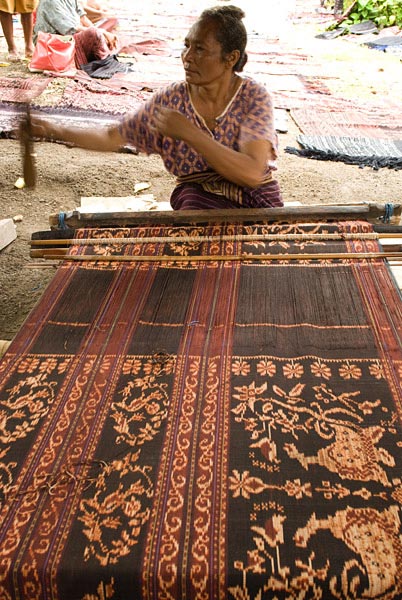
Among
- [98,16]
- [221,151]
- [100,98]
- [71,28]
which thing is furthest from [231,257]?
[98,16]

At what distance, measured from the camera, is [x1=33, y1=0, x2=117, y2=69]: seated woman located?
7.20 m

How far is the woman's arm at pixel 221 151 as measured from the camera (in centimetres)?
214

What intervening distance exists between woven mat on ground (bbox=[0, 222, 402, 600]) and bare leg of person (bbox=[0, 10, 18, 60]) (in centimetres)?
650

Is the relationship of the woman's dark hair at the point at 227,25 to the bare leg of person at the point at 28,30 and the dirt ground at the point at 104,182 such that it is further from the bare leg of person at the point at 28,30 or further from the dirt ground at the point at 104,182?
the bare leg of person at the point at 28,30

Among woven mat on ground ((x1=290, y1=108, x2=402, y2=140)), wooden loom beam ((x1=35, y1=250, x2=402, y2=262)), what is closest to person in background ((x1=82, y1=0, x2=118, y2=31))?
woven mat on ground ((x1=290, y1=108, x2=402, y2=140))

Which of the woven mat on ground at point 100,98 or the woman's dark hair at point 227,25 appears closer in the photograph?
the woman's dark hair at point 227,25

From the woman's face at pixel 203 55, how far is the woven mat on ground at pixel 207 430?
28.4 inches

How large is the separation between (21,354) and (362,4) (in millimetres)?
11543

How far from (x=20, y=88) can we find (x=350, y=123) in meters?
3.58

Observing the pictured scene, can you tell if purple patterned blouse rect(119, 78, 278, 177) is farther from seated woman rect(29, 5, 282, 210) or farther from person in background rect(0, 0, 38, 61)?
person in background rect(0, 0, 38, 61)

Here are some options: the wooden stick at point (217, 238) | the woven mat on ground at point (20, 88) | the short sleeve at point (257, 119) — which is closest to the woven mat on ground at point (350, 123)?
the woven mat on ground at point (20, 88)

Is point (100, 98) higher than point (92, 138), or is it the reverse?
point (92, 138)

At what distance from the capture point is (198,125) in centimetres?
249

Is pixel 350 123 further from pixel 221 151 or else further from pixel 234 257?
pixel 234 257
